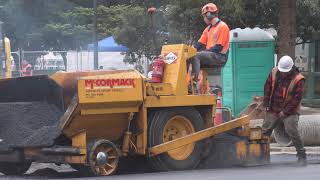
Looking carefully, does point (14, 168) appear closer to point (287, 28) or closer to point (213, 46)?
point (213, 46)

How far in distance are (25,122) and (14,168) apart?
109 centimetres

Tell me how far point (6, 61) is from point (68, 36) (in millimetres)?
25350

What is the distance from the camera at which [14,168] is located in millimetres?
9797

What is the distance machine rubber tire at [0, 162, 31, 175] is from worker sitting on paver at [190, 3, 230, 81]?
→ 2.78 meters

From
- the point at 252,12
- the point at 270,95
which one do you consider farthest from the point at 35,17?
the point at 270,95

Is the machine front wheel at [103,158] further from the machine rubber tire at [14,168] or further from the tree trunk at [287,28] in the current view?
the tree trunk at [287,28]

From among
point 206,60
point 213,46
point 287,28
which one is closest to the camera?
point 206,60

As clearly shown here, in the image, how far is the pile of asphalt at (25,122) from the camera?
8.90 m

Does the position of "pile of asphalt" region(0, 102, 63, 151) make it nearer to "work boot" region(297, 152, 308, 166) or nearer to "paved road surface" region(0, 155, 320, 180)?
"paved road surface" region(0, 155, 320, 180)

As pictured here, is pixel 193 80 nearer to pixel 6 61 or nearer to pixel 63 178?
pixel 63 178

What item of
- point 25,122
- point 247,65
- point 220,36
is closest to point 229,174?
point 220,36

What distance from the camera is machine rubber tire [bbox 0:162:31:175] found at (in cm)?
974

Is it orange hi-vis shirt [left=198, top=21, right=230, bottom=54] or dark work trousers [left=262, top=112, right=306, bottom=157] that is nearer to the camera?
orange hi-vis shirt [left=198, top=21, right=230, bottom=54]

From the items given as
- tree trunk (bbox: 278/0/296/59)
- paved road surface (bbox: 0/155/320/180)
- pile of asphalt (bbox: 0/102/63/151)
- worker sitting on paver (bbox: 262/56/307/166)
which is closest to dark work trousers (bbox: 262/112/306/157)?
worker sitting on paver (bbox: 262/56/307/166)
